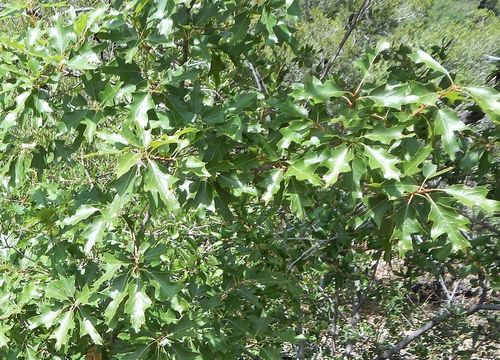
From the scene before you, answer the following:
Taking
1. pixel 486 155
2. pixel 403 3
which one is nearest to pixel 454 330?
pixel 486 155

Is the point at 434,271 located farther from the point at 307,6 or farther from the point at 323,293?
the point at 307,6

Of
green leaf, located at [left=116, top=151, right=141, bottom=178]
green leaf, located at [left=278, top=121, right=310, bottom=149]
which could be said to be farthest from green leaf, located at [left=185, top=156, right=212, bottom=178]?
green leaf, located at [left=278, top=121, right=310, bottom=149]

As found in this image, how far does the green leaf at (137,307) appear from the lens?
4.40 feet

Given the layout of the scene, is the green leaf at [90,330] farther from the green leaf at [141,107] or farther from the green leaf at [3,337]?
the green leaf at [141,107]

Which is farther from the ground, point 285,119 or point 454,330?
point 285,119

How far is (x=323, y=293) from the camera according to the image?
9.16 ft

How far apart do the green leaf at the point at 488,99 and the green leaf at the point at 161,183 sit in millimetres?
633

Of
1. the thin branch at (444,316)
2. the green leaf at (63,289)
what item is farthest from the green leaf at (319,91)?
the thin branch at (444,316)

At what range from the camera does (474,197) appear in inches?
49.8

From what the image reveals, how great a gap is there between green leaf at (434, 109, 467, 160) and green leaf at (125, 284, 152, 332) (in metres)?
0.73

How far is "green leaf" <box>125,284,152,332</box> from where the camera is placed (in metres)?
1.34

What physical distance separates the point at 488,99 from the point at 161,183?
Result: 68cm

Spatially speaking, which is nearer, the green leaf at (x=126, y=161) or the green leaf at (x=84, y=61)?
the green leaf at (x=126, y=161)

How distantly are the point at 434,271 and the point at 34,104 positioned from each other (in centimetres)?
152
